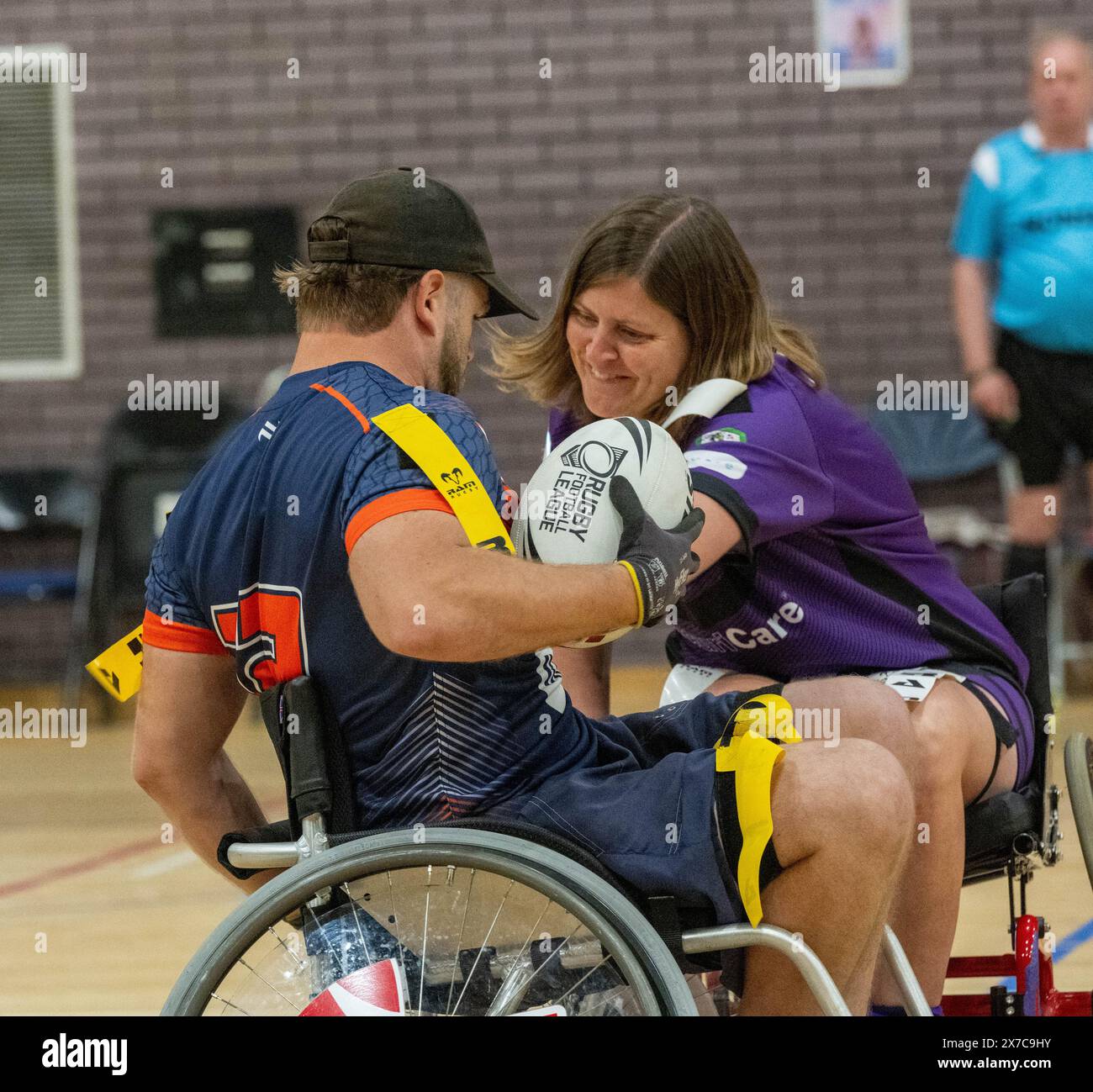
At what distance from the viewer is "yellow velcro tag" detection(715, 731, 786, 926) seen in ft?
5.28

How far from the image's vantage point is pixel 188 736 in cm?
183

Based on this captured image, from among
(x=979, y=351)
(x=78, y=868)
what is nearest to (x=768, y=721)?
(x=78, y=868)

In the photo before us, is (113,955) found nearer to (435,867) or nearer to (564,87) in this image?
(435,867)

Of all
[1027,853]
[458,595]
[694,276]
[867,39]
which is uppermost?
[867,39]

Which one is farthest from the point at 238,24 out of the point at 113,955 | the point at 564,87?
the point at 113,955

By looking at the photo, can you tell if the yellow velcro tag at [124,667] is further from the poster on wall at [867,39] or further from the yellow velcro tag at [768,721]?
the poster on wall at [867,39]

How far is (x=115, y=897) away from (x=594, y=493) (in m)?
2.56

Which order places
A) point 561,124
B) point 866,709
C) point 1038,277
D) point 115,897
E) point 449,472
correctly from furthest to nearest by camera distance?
point 561,124 < point 1038,277 < point 115,897 < point 866,709 < point 449,472

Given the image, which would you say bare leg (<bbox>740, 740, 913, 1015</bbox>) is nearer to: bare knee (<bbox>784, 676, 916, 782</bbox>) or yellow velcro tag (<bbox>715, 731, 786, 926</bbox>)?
yellow velcro tag (<bbox>715, 731, 786, 926</bbox>)

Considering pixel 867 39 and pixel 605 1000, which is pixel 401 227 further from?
pixel 867 39

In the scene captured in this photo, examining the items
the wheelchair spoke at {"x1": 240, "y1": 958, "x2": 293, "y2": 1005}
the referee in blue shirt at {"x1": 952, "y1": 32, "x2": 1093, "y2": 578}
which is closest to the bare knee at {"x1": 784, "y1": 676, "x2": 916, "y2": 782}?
the wheelchair spoke at {"x1": 240, "y1": 958, "x2": 293, "y2": 1005}

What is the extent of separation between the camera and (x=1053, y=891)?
3.55 m

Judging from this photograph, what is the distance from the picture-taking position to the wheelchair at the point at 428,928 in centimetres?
153

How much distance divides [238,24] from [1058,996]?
230 inches
